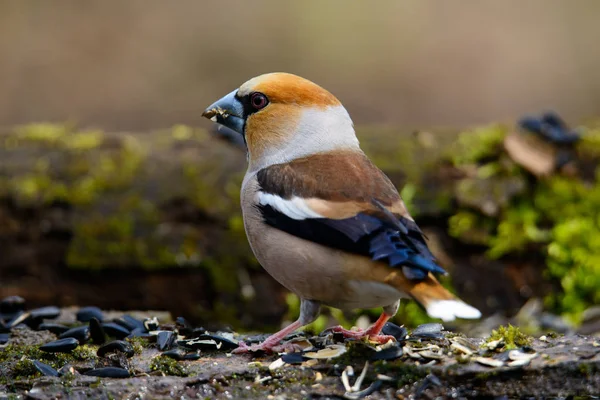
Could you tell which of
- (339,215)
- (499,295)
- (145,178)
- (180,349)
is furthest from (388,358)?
(145,178)

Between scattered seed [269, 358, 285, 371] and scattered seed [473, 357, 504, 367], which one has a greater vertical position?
scattered seed [473, 357, 504, 367]

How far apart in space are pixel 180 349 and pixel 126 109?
9817mm

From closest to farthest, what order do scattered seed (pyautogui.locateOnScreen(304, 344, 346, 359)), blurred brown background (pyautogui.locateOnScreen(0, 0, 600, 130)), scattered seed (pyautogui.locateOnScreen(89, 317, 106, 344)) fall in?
scattered seed (pyautogui.locateOnScreen(304, 344, 346, 359))
scattered seed (pyautogui.locateOnScreen(89, 317, 106, 344))
blurred brown background (pyautogui.locateOnScreen(0, 0, 600, 130))

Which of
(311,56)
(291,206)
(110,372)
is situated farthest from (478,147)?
(311,56)

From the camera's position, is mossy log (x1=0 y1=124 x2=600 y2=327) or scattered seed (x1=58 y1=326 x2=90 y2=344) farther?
mossy log (x1=0 y1=124 x2=600 y2=327)

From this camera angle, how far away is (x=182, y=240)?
658 centimetres

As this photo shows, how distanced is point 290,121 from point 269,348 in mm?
1265

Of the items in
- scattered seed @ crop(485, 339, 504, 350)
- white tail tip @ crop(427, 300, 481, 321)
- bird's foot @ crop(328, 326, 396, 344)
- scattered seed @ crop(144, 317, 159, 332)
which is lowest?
scattered seed @ crop(144, 317, 159, 332)

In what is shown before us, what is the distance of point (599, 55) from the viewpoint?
1513 centimetres

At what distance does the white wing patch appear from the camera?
4004mm

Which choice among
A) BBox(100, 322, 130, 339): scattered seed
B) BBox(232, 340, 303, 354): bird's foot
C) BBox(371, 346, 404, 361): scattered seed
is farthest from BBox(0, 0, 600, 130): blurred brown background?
BBox(371, 346, 404, 361): scattered seed

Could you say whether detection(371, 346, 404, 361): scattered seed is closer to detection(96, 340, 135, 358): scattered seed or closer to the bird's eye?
detection(96, 340, 135, 358): scattered seed

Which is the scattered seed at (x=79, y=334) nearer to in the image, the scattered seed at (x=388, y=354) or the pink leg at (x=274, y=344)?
the pink leg at (x=274, y=344)

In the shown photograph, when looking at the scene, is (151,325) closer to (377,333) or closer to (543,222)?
(377,333)
